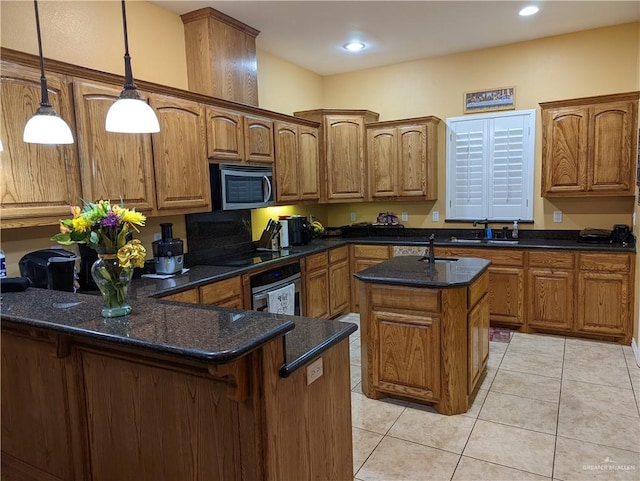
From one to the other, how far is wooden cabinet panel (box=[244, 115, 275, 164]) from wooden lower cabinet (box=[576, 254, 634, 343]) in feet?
9.98

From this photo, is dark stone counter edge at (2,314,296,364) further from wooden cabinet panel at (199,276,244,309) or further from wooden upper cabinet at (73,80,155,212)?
wooden cabinet panel at (199,276,244,309)

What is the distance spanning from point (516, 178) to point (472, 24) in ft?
5.40

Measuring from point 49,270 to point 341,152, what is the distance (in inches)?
135

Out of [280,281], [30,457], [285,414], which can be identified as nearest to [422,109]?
[280,281]

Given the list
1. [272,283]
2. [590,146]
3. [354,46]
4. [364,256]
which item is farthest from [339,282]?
[590,146]

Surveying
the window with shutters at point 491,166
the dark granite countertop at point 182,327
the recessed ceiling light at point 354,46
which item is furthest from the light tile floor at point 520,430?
the recessed ceiling light at point 354,46

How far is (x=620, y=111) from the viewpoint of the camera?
3.87 m

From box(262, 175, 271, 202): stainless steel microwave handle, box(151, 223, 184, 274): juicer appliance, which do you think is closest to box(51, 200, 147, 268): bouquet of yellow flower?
box(151, 223, 184, 274): juicer appliance

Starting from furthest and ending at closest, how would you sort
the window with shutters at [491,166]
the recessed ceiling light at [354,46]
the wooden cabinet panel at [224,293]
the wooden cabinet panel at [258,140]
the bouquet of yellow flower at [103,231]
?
the window with shutters at [491,166]
the recessed ceiling light at [354,46]
the wooden cabinet panel at [258,140]
the wooden cabinet panel at [224,293]
the bouquet of yellow flower at [103,231]

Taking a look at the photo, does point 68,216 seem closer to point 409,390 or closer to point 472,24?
point 409,390

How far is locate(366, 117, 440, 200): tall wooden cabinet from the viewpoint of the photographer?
481 cm

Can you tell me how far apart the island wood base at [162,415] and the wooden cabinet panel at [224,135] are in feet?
6.41

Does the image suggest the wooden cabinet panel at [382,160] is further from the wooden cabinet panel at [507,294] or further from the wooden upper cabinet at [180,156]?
the wooden upper cabinet at [180,156]

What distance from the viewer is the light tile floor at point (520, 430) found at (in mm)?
2225
